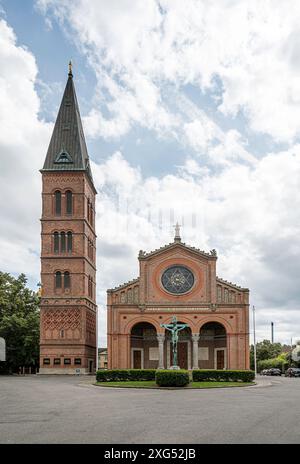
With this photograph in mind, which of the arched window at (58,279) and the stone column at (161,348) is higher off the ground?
the arched window at (58,279)

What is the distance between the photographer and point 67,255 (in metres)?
68.6

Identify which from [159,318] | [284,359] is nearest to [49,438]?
[159,318]

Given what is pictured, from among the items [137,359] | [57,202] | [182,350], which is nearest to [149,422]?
[137,359]

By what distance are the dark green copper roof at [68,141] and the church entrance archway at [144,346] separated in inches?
731

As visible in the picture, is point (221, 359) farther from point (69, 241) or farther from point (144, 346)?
point (69, 241)

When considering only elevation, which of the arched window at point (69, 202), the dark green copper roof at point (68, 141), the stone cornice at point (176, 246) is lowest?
the stone cornice at point (176, 246)

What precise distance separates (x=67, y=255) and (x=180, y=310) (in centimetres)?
1398

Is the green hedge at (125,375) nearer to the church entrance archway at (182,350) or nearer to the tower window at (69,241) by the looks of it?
the church entrance archway at (182,350)

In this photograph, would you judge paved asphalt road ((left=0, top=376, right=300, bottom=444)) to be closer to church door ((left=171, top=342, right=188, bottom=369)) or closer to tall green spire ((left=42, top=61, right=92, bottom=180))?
church door ((left=171, top=342, right=188, bottom=369))

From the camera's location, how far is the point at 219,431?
15.2 metres

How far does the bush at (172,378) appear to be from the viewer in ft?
124

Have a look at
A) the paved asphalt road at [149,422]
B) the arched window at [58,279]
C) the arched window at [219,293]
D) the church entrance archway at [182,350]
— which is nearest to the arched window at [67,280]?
the arched window at [58,279]
